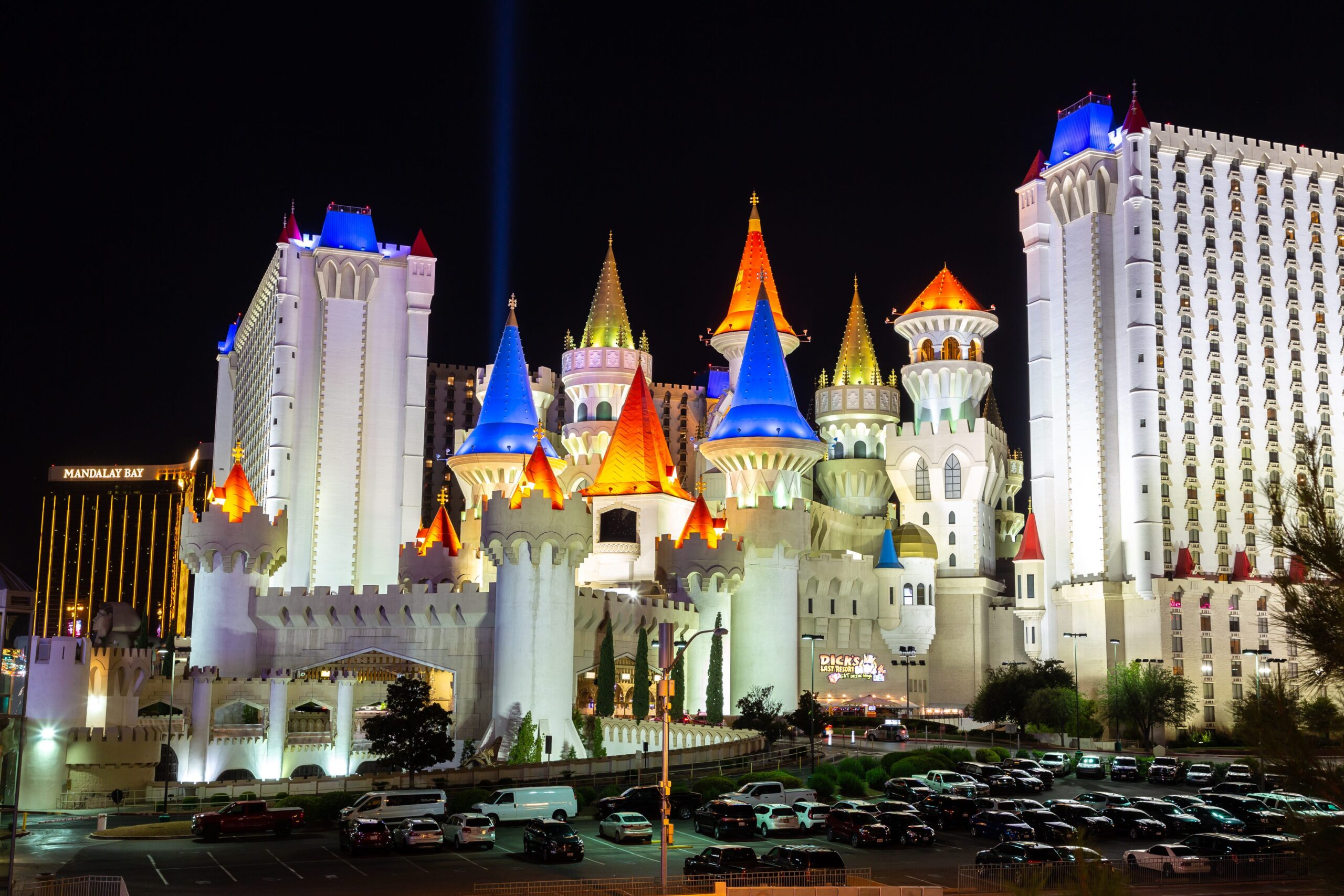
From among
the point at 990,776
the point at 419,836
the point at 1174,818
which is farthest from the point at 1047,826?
the point at 419,836

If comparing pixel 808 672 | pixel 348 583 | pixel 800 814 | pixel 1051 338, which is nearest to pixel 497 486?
pixel 348 583

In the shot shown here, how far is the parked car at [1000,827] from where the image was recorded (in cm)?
3466

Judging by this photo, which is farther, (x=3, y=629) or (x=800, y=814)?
(x=800, y=814)

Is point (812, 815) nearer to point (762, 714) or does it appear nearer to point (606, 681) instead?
point (606, 681)

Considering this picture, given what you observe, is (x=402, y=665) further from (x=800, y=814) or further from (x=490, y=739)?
(x=800, y=814)

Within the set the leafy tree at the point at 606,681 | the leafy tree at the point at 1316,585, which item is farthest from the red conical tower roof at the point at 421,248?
the leafy tree at the point at 1316,585

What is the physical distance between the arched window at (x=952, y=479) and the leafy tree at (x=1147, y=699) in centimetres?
1724

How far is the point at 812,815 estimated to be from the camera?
3722cm

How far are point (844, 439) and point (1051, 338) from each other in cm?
1463

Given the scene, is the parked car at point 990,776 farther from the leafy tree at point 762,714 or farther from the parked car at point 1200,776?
the leafy tree at point 762,714

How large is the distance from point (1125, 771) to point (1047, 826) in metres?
17.6

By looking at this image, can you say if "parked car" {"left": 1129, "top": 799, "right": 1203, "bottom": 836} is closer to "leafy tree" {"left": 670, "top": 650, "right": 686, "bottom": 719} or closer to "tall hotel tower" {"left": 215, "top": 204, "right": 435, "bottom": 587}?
"leafy tree" {"left": 670, "top": 650, "right": 686, "bottom": 719}

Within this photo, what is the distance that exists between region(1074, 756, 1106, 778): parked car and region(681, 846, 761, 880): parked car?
23.9 metres

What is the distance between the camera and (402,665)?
212 ft
